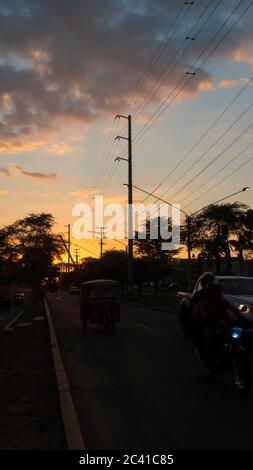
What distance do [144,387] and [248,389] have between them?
5.83 feet

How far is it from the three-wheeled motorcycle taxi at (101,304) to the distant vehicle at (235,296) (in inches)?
110

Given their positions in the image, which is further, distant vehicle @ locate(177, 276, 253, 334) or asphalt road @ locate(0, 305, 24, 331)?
asphalt road @ locate(0, 305, 24, 331)

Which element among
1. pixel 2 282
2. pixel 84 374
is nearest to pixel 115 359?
pixel 84 374

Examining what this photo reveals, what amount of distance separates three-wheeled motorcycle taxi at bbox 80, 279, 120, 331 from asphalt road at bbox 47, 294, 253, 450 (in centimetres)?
566

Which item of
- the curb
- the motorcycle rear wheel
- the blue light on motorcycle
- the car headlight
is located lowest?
the curb

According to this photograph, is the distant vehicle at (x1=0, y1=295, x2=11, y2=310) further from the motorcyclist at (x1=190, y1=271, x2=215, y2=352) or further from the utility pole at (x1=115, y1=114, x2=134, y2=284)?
the motorcyclist at (x1=190, y1=271, x2=215, y2=352)

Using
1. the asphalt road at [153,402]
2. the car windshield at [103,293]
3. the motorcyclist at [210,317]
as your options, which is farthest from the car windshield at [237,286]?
the car windshield at [103,293]

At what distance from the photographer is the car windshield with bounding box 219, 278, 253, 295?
14.5 metres

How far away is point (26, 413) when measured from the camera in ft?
25.2

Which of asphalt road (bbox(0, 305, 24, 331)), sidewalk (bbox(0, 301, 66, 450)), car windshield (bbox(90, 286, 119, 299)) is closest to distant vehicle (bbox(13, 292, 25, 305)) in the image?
asphalt road (bbox(0, 305, 24, 331))

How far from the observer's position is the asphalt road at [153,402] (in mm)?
6250

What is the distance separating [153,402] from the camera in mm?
8141

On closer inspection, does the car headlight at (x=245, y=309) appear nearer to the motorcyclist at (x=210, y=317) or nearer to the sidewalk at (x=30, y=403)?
the motorcyclist at (x=210, y=317)
